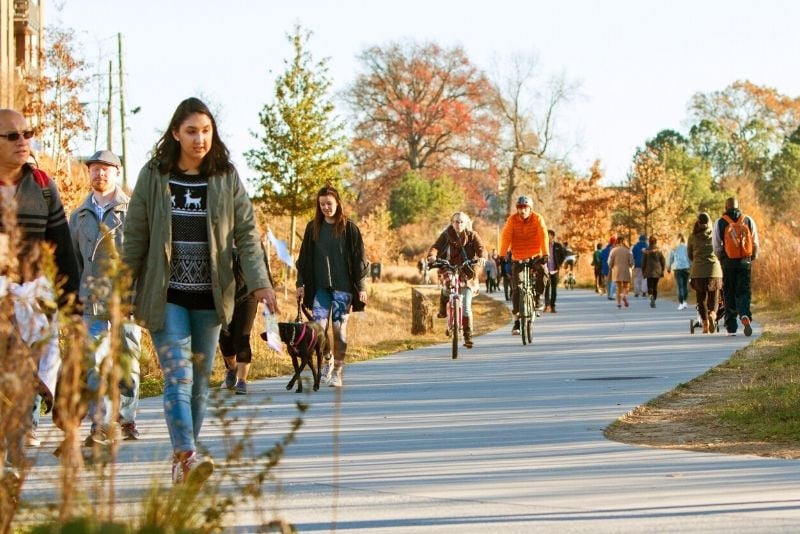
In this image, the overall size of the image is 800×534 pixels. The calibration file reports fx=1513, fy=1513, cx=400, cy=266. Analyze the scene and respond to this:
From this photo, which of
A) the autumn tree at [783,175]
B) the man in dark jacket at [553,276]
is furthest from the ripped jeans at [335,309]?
the autumn tree at [783,175]

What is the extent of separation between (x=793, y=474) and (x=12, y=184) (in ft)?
13.5

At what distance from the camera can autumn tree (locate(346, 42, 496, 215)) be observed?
74188 millimetres

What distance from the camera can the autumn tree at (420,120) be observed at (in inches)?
2921

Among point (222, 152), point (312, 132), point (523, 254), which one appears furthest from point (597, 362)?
point (312, 132)

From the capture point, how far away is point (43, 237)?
7086 millimetres

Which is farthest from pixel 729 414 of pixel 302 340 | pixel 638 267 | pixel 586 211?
pixel 586 211

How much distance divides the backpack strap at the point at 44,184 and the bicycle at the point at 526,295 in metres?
12.6

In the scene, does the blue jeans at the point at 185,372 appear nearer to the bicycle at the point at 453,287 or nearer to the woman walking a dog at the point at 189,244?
the woman walking a dog at the point at 189,244

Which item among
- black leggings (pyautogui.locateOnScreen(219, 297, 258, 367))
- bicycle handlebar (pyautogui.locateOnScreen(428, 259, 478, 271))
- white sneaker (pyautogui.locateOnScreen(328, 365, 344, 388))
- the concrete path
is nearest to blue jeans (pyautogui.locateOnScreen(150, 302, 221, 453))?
the concrete path

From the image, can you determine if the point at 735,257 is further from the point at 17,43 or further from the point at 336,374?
the point at 17,43

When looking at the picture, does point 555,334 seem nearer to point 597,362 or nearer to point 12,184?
point 597,362

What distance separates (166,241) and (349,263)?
249 inches

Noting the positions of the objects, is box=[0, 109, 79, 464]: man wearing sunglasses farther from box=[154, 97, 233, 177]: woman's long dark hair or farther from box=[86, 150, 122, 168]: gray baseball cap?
box=[86, 150, 122, 168]: gray baseball cap

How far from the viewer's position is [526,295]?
1962 cm
